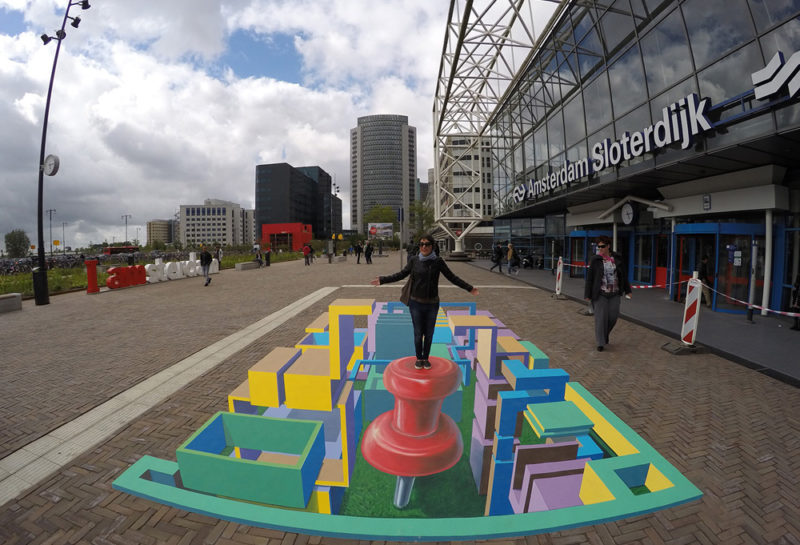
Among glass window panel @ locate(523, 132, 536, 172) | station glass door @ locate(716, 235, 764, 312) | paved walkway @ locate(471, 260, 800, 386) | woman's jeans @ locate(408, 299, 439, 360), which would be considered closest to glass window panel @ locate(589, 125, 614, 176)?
station glass door @ locate(716, 235, 764, 312)

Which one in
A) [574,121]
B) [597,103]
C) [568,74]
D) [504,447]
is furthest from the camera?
[568,74]

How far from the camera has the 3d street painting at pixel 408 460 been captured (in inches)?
76.7

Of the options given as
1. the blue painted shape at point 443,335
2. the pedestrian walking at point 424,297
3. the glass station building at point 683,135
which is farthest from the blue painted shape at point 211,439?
the glass station building at point 683,135

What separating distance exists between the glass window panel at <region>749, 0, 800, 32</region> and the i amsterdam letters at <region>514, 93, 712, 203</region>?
69.6 inches

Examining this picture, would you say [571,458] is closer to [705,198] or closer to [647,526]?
[647,526]

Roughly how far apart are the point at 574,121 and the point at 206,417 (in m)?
18.3

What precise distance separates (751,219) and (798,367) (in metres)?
6.40

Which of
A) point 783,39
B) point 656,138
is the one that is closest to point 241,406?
point 656,138

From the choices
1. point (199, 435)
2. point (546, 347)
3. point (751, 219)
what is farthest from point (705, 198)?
point (199, 435)

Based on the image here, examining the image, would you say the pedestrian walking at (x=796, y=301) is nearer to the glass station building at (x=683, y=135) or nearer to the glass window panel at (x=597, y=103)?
the glass station building at (x=683, y=135)

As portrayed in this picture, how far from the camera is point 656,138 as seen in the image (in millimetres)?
9672

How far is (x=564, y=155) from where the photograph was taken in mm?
17391

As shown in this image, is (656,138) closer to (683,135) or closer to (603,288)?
(683,135)

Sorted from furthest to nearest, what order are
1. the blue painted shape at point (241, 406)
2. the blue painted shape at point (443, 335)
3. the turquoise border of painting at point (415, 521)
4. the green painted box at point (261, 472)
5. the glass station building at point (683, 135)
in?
the glass station building at point (683, 135)
the blue painted shape at point (443, 335)
the blue painted shape at point (241, 406)
the green painted box at point (261, 472)
the turquoise border of painting at point (415, 521)
